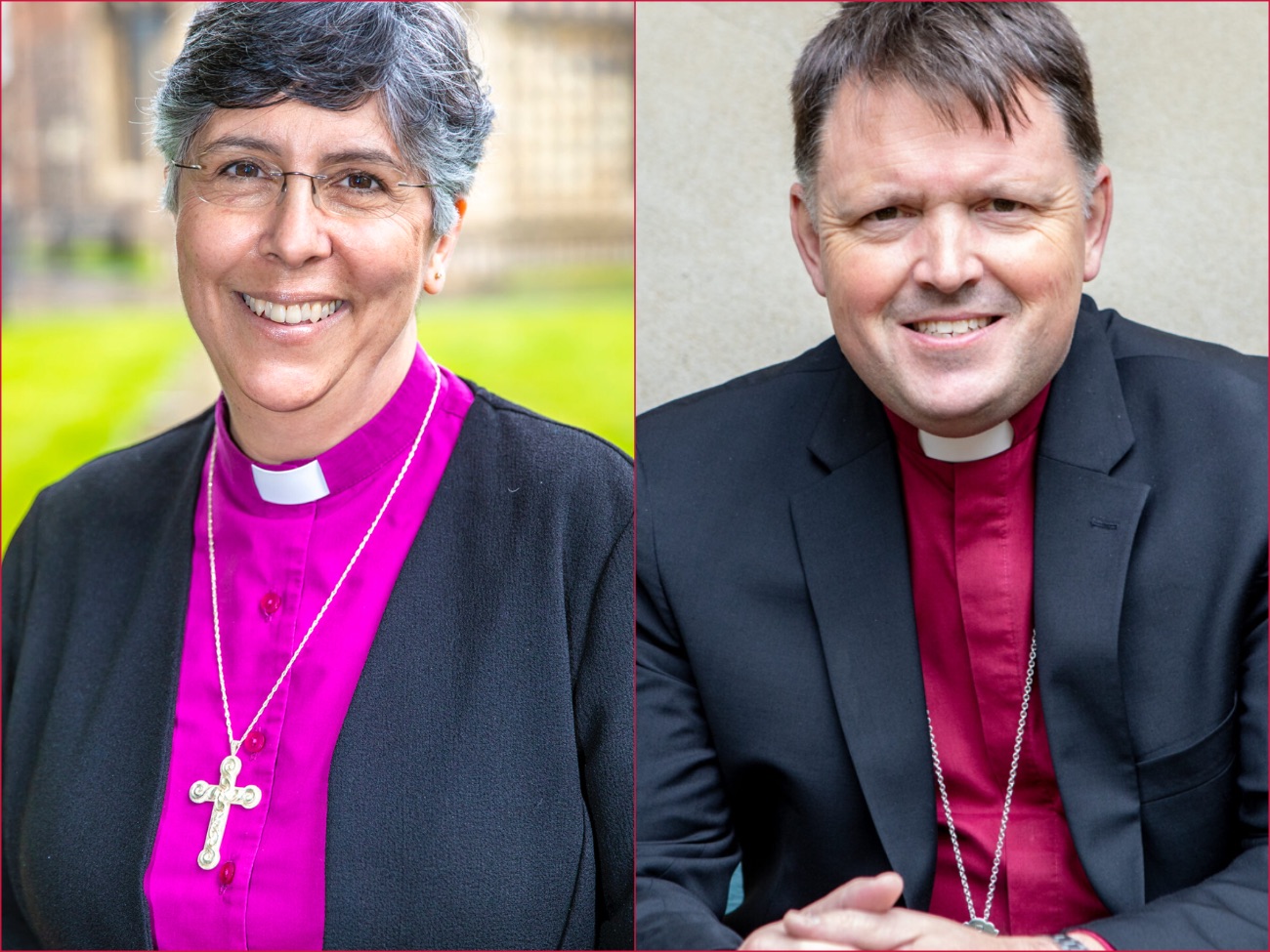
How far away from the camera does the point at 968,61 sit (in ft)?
7.62

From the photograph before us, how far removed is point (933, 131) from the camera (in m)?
2.33

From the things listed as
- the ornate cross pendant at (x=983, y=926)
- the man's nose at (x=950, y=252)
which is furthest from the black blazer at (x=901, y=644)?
the man's nose at (x=950, y=252)

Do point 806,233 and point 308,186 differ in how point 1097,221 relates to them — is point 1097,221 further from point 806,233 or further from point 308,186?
point 308,186

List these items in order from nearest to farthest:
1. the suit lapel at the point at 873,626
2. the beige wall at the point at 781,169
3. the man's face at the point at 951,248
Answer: the man's face at the point at 951,248, the suit lapel at the point at 873,626, the beige wall at the point at 781,169

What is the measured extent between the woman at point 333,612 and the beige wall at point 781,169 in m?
1.01

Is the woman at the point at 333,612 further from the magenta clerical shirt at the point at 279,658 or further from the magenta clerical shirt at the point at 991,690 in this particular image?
the magenta clerical shirt at the point at 991,690

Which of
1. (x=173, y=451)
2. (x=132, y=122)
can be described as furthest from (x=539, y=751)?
(x=132, y=122)

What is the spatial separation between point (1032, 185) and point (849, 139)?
345 mm

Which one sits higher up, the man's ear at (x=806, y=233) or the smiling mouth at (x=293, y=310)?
the man's ear at (x=806, y=233)

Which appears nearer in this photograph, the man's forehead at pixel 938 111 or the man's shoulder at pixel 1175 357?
the man's forehead at pixel 938 111

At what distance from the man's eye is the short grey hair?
0.98 m

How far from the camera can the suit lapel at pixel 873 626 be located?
2539mm

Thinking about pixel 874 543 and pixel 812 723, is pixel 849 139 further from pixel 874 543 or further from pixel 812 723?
pixel 812 723

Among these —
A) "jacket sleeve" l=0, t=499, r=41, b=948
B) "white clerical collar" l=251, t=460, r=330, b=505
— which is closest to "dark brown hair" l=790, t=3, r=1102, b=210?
"white clerical collar" l=251, t=460, r=330, b=505
